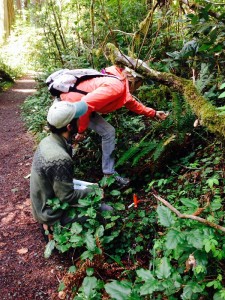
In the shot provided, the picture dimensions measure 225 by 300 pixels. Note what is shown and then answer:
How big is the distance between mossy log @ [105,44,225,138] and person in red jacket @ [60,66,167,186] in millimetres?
173

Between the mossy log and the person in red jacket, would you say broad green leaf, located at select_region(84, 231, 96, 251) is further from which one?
the mossy log

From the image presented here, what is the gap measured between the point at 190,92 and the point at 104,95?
1150 mm

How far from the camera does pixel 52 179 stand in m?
3.47

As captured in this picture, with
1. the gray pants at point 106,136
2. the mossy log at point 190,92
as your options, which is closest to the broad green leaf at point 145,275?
the mossy log at point 190,92

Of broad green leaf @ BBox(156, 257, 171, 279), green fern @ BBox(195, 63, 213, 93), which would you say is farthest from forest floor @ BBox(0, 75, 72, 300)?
green fern @ BBox(195, 63, 213, 93)

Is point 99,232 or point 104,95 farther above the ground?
point 104,95

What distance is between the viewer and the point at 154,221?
3.54 metres

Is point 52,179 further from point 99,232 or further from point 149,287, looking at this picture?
point 149,287

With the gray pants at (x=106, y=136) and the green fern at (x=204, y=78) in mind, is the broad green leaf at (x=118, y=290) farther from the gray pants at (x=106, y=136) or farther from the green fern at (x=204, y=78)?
the green fern at (x=204, y=78)

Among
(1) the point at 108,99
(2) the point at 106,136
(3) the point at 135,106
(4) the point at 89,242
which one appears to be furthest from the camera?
(2) the point at 106,136

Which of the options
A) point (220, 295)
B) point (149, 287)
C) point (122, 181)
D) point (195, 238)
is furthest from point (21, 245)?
point (220, 295)

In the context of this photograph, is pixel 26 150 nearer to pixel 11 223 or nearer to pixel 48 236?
pixel 11 223

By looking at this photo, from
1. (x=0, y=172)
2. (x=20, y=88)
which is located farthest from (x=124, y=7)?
(x=20, y=88)

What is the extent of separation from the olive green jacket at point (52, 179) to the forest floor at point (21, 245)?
52 cm
